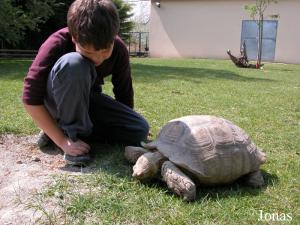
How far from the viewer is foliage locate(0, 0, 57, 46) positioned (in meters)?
13.7

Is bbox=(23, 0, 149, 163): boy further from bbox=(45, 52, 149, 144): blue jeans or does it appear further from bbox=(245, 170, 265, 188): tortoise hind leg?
bbox=(245, 170, 265, 188): tortoise hind leg

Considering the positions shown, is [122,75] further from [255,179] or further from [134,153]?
[255,179]

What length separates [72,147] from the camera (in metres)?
3.25

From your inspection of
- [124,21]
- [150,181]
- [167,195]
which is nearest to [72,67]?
[150,181]

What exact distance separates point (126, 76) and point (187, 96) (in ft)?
12.8

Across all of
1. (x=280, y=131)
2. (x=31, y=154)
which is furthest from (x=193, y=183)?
(x=280, y=131)

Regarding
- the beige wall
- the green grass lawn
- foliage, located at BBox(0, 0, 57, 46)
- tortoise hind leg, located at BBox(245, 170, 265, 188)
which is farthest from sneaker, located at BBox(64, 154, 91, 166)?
the beige wall

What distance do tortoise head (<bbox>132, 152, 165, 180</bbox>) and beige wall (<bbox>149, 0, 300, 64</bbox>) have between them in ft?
74.8

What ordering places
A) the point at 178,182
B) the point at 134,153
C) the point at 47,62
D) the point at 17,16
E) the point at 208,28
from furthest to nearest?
the point at 208,28, the point at 17,16, the point at 134,153, the point at 47,62, the point at 178,182

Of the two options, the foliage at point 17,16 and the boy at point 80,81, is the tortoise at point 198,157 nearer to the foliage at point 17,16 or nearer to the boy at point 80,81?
the boy at point 80,81

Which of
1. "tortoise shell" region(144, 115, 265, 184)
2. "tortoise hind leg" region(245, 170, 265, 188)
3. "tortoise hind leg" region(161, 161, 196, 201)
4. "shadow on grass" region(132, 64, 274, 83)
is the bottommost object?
"shadow on grass" region(132, 64, 274, 83)

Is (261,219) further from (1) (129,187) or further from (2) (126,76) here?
(2) (126,76)

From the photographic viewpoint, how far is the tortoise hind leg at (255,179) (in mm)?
3031

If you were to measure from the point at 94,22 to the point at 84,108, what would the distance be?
67 cm
